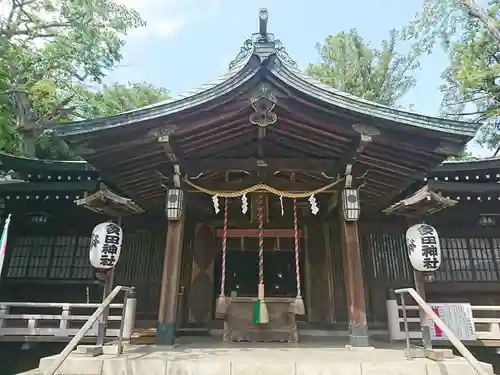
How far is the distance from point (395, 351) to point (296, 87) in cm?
533

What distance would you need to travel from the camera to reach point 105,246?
25.0 ft

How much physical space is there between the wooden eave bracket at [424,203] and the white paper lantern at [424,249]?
442 millimetres

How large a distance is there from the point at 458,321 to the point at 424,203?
3.89m

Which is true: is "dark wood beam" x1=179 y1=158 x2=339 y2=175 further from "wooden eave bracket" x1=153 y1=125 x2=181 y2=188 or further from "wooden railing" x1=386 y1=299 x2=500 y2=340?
"wooden railing" x1=386 y1=299 x2=500 y2=340

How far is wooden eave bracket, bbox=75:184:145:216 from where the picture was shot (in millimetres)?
6902

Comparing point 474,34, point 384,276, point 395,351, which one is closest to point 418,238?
point 395,351

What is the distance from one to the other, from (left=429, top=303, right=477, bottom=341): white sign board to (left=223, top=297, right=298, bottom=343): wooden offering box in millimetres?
3608

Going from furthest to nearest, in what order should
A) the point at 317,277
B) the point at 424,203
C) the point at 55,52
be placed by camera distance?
the point at 55,52
the point at 317,277
the point at 424,203

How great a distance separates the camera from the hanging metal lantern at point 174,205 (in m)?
7.76

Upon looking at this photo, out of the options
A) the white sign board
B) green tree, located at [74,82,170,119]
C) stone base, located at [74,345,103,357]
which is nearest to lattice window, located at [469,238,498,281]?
the white sign board

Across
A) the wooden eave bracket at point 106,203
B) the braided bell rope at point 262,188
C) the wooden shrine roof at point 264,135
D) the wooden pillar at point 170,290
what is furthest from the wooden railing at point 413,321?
the wooden eave bracket at point 106,203

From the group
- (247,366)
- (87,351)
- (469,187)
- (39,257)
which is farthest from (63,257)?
(469,187)

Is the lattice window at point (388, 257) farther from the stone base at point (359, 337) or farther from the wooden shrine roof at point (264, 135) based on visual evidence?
the stone base at point (359, 337)

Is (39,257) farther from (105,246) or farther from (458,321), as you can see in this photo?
(458,321)
